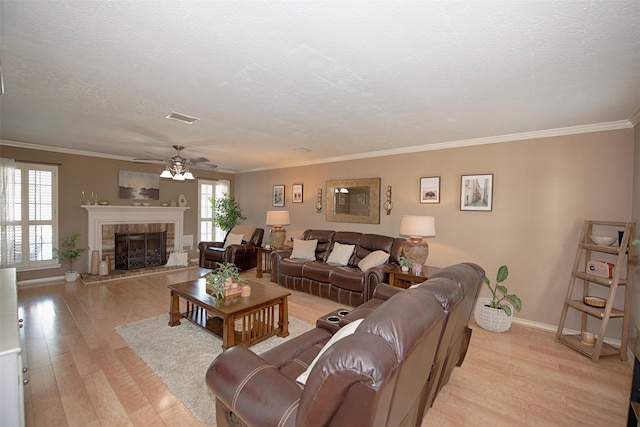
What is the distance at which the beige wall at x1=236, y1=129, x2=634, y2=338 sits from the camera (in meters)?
3.13

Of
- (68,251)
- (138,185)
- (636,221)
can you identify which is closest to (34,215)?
(68,251)

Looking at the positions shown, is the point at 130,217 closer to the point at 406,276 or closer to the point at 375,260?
the point at 375,260

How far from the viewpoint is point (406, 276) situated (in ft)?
12.2

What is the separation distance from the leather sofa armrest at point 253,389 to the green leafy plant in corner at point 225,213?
6075mm

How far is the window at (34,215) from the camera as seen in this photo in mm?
4684

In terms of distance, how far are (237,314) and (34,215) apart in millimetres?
4822

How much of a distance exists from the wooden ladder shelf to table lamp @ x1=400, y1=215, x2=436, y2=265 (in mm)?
1596

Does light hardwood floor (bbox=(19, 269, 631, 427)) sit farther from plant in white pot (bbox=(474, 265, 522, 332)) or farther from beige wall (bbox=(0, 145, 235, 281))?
beige wall (bbox=(0, 145, 235, 281))

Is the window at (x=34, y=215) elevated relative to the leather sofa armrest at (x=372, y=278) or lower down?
elevated

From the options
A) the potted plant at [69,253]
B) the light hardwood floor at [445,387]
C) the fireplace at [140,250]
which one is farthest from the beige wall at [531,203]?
the potted plant at [69,253]

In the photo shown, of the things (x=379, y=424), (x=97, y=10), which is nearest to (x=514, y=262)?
(x=379, y=424)

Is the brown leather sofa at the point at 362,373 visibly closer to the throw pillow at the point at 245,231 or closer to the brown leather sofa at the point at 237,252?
the brown leather sofa at the point at 237,252

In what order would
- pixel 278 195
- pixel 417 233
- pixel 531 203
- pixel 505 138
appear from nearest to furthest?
pixel 531 203
pixel 505 138
pixel 417 233
pixel 278 195

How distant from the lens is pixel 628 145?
301cm
